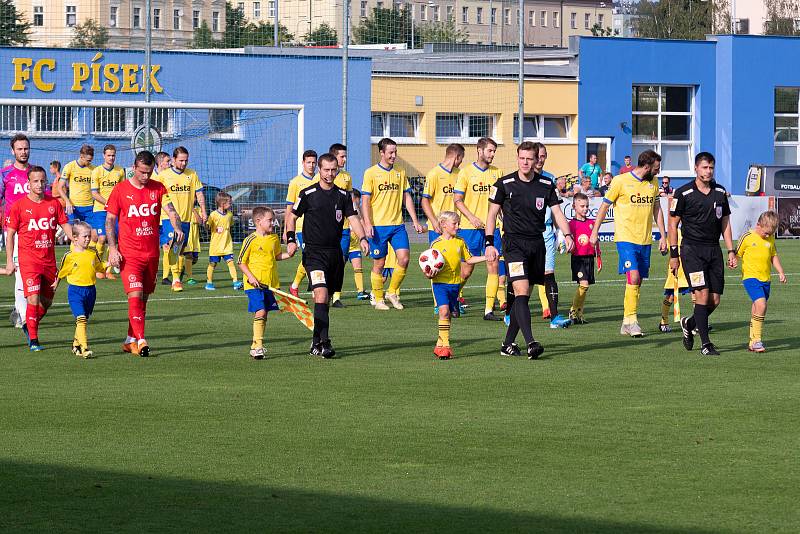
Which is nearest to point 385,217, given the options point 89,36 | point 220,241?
point 220,241

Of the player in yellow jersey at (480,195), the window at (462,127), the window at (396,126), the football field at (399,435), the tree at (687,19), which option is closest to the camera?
the football field at (399,435)

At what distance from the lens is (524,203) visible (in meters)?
13.4

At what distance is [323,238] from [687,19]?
216ft

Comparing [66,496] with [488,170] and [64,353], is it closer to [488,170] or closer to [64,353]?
[64,353]

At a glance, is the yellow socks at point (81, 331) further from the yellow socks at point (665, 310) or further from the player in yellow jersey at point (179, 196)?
the player in yellow jersey at point (179, 196)

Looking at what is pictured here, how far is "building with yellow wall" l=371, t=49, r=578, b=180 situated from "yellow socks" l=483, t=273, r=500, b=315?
2851 cm

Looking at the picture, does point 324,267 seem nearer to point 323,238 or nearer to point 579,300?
point 323,238

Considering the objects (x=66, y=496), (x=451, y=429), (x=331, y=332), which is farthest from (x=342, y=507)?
(x=331, y=332)

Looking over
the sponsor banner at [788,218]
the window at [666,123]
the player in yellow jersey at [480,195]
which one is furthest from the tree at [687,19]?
the player in yellow jersey at [480,195]

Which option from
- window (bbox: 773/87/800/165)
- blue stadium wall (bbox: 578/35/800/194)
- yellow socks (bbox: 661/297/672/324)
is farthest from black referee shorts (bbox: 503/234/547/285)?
window (bbox: 773/87/800/165)

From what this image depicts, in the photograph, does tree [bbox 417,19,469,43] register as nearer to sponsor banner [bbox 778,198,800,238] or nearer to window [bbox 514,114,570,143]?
window [bbox 514,114,570,143]

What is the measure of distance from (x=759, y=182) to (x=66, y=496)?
3351cm

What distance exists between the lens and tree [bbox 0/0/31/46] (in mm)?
42531

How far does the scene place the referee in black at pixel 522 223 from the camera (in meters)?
13.4
